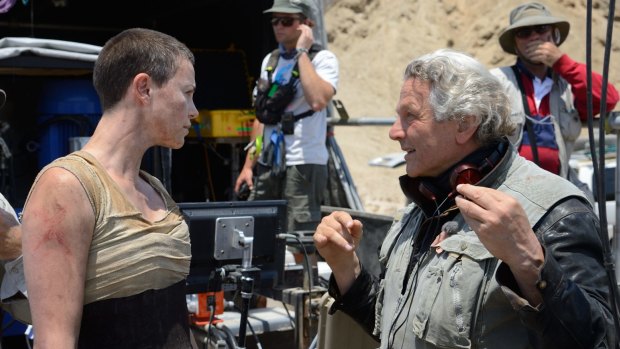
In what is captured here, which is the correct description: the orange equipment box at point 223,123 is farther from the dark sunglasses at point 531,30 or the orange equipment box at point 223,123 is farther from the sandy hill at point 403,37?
the sandy hill at point 403,37

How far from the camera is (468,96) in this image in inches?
107

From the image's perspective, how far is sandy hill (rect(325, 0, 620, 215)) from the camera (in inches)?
1065

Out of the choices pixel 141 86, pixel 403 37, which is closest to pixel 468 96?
pixel 141 86

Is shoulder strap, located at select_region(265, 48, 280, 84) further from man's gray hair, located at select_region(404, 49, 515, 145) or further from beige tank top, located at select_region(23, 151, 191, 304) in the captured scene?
beige tank top, located at select_region(23, 151, 191, 304)

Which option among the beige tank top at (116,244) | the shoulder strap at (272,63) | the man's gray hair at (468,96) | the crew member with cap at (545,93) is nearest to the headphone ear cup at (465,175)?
the man's gray hair at (468,96)

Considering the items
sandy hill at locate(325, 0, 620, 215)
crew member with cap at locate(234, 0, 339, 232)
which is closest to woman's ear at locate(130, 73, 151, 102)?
crew member with cap at locate(234, 0, 339, 232)

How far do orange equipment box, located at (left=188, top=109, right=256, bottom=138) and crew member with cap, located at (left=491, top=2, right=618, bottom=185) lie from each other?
2.49 metres

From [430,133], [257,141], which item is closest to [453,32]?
[257,141]

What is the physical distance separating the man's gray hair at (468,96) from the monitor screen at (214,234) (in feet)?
4.63

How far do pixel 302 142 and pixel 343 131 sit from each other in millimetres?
18826

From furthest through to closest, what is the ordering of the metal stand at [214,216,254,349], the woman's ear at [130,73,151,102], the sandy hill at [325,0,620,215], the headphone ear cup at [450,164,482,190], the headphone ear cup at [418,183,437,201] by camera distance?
the sandy hill at [325,0,620,215] < the metal stand at [214,216,254,349] < the headphone ear cup at [418,183,437,201] < the headphone ear cup at [450,164,482,190] < the woman's ear at [130,73,151,102]

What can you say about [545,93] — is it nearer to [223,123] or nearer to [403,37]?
[223,123]

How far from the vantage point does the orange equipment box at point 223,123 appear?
23.9 ft

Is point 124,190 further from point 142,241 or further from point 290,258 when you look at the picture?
point 290,258
